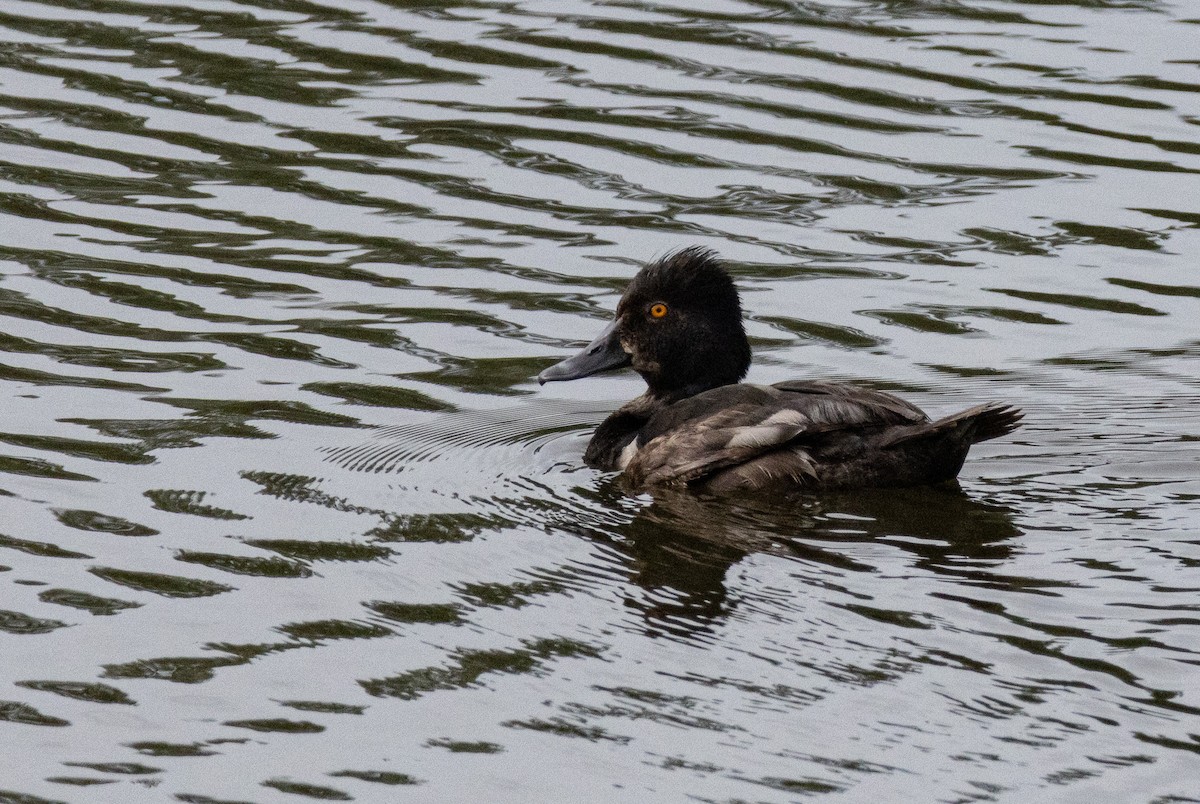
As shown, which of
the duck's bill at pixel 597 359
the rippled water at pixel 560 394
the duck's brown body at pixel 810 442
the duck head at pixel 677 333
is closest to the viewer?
the rippled water at pixel 560 394

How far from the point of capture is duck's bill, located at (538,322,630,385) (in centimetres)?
885

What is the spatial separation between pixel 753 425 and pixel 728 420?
14 centimetres

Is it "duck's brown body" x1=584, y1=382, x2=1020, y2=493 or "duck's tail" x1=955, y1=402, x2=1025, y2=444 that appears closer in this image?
"duck's tail" x1=955, y1=402, x2=1025, y2=444

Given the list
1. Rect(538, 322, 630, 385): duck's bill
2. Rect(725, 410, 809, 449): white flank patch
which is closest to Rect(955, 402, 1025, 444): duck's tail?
Rect(725, 410, 809, 449): white flank patch

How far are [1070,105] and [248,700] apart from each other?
29.2 ft

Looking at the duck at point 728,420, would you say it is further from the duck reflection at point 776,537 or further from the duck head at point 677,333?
the duck reflection at point 776,537

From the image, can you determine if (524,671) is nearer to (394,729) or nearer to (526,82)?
(394,729)

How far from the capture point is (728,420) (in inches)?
311

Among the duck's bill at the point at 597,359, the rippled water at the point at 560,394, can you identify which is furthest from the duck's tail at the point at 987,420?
the duck's bill at the point at 597,359

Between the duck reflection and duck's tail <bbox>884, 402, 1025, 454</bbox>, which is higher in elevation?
duck's tail <bbox>884, 402, 1025, 454</bbox>

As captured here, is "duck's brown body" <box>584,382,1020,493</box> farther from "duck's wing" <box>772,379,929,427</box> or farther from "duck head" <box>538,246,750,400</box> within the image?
"duck head" <box>538,246,750,400</box>

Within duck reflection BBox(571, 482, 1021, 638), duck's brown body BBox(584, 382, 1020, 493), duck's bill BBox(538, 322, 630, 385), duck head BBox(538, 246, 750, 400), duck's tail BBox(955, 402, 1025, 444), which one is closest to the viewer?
duck reflection BBox(571, 482, 1021, 638)

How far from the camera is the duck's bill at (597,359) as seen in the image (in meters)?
8.85

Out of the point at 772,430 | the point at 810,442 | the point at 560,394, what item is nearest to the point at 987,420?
the point at 810,442
